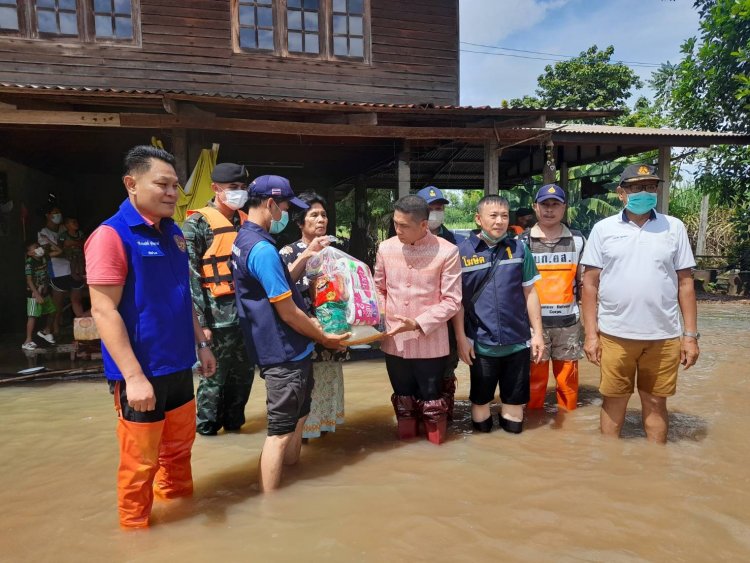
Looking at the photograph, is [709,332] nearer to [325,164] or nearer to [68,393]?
[325,164]

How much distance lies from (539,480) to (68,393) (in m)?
4.70

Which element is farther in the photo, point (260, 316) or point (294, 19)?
point (294, 19)

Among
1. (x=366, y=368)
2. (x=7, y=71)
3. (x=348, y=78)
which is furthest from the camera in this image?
(x=348, y=78)

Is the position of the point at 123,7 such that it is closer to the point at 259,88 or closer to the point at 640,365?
the point at 259,88

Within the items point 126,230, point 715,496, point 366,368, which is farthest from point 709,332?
point 126,230

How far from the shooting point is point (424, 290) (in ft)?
11.5

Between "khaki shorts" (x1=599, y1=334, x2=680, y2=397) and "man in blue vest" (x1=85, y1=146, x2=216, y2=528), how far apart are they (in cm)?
268

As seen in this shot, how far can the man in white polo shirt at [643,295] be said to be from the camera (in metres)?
3.32

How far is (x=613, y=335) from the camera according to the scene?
3.44 m

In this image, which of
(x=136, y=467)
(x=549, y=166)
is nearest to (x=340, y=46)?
(x=549, y=166)

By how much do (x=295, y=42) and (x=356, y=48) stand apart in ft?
3.56

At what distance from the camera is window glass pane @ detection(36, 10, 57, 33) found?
7.93 metres

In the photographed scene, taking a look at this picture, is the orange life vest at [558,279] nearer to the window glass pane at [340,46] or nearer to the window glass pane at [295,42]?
the window glass pane at [340,46]

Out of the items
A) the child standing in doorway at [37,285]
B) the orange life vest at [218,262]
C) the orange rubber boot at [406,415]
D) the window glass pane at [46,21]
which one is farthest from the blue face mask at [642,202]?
the window glass pane at [46,21]
